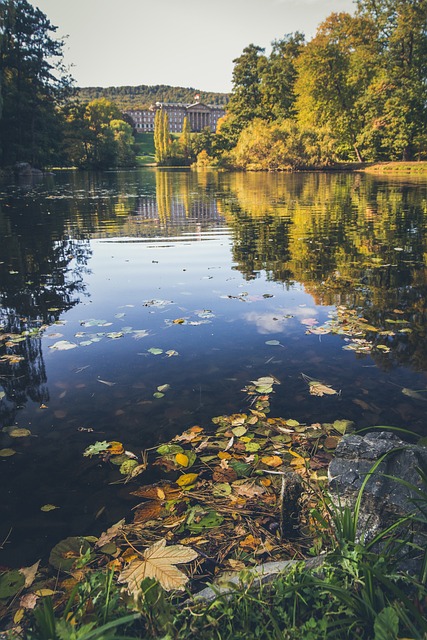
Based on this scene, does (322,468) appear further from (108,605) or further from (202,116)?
(202,116)

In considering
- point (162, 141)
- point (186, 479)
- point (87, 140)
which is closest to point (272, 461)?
point (186, 479)

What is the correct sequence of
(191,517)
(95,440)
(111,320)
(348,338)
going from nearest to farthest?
(191,517) < (95,440) < (348,338) < (111,320)

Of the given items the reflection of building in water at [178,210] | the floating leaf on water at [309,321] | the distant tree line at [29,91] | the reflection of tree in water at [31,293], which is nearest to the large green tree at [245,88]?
the distant tree line at [29,91]

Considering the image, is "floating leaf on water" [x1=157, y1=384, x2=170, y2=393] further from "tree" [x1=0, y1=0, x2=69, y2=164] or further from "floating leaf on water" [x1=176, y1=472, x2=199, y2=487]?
"tree" [x1=0, y1=0, x2=69, y2=164]

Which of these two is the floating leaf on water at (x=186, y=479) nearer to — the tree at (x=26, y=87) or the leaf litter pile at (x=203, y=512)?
the leaf litter pile at (x=203, y=512)

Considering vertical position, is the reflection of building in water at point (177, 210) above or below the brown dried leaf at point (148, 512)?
above

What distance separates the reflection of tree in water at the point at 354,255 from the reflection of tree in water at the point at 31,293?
3491 mm

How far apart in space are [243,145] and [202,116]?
155 metres

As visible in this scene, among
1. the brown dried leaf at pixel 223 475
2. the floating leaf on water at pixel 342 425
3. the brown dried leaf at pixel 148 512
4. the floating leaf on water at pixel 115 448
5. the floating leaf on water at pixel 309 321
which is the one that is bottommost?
the brown dried leaf at pixel 148 512

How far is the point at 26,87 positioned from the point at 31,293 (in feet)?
161

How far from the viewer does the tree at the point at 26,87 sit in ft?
141

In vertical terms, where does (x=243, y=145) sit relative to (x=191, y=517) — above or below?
above

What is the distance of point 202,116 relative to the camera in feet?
636

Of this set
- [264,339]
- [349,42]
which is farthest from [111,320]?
[349,42]
